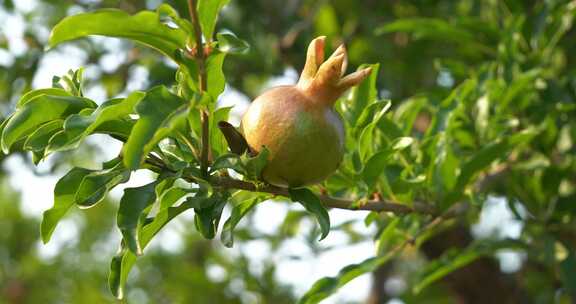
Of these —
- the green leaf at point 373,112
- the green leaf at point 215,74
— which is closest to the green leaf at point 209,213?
the green leaf at point 215,74

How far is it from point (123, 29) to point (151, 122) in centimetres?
12

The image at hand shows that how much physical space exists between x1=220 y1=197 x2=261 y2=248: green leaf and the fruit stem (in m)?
0.09

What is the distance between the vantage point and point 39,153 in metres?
1.03

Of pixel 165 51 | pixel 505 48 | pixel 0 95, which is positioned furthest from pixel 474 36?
A: pixel 0 95

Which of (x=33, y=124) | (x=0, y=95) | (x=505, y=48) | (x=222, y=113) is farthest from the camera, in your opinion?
(x=0, y=95)

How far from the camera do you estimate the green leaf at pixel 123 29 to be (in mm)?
899

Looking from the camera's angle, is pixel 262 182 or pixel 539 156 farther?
pixel 539 156

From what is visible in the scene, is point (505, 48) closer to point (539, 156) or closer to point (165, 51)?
point (539, 156)

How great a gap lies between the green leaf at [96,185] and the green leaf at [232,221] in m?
0.16

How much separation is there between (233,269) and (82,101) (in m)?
2.18

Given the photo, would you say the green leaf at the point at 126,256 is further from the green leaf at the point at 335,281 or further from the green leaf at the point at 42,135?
the green leaf at the point at 335,281

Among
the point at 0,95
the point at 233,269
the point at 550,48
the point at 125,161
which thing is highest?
the point at 125,161

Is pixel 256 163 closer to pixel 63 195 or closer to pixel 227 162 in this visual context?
pixel 227 162

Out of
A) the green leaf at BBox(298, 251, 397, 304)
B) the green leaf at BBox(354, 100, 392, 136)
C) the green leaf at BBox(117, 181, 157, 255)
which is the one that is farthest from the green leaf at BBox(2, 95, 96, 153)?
the green leaf at BBox(298, 251, 397, 304)
